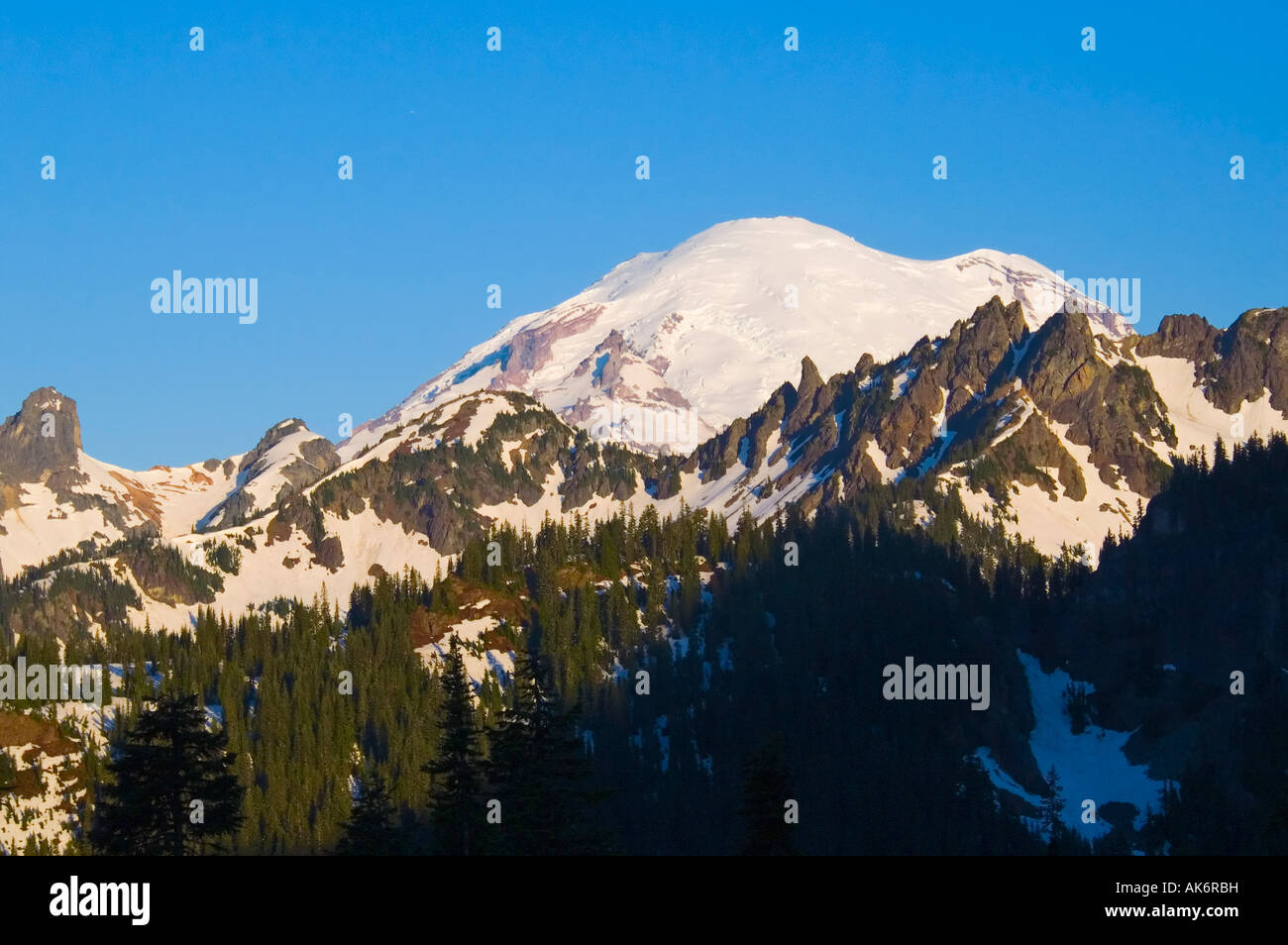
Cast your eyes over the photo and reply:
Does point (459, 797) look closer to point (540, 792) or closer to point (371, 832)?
point (540, 792)

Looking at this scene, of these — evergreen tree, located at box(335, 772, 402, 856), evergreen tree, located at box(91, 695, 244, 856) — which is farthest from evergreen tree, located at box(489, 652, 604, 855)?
evergreen tree, located at box(91, 695, 244, 856)

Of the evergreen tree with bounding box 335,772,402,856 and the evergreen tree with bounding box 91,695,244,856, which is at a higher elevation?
the evergreen tree with bounding box 91,695,244,856

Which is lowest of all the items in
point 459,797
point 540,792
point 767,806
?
point 767,806

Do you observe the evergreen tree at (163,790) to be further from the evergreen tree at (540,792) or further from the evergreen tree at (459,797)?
the evergreen tree at (540,792)

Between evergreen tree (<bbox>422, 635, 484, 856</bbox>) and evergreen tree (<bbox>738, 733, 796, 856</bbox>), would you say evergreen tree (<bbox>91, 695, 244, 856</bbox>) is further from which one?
evergreen tree (<bbox>738, 733, 796, 856</bbox>)

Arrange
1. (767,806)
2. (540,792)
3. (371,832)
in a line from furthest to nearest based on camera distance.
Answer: (371,832) → (767,806) → (540,792)

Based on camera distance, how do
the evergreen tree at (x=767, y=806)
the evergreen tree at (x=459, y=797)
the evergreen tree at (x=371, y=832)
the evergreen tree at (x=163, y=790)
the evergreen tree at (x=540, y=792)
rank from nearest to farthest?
the evergreen tree at (x=163, y=790) < the evergreen tree at (x=540, y=792) < the evergreen tree at (x=459, y=797) < the evergreen tree at (x=767, y=806) < the evergreen tree at (x=371, y=832)

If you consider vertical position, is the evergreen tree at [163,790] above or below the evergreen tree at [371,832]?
above

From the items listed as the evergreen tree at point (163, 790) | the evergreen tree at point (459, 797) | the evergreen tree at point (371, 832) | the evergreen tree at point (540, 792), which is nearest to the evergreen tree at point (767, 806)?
the evergreen tree at point (540, 792)

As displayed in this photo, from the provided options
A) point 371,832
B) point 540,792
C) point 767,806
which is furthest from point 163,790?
point 767,806

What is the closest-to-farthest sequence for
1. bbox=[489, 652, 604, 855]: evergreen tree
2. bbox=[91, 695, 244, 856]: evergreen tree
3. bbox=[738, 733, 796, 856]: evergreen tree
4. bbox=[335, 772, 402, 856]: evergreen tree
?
bbox=[91, 695, 244, 856]: evergreen tree → bbox=[489, 652, 604, 855]: evergreen tree → bbox=[738, 733, 796, 856]: evergreen tree → bbox=[335, 772, 402, 856]: evergreen tree

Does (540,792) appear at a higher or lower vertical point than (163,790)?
lower
